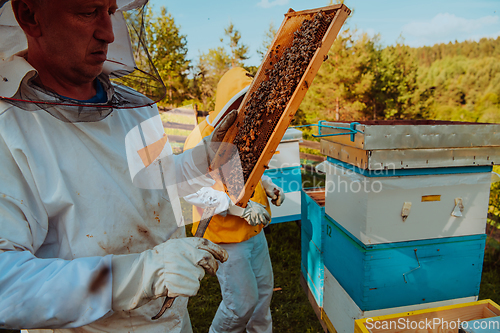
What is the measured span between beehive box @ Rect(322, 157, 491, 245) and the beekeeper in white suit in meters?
1.19


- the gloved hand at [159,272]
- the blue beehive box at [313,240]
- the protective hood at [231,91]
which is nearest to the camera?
the gloved hand at [159,272]

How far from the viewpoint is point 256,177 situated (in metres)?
1.74

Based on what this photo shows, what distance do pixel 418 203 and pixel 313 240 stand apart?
51.4 inches

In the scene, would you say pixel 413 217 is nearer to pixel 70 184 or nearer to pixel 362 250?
pixel 362 250

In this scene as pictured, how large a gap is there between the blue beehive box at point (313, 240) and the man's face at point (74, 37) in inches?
89.4

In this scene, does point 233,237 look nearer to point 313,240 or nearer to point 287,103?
point 313,240

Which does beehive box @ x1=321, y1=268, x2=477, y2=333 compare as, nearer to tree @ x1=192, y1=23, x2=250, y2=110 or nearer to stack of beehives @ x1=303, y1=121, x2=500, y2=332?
stack of beehives @ x1=303, y1=121, x2=500, y2=332

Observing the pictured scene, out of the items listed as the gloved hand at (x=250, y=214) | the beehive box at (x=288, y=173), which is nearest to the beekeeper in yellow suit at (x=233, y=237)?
the gloved hand at (x=250, y=214)

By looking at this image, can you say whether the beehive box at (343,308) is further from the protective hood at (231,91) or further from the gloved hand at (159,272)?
the protective hood at (231,91)

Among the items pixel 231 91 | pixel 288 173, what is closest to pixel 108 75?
pixel 231 91

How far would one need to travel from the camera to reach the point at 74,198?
3.62ft

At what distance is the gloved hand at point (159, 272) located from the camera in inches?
38.6

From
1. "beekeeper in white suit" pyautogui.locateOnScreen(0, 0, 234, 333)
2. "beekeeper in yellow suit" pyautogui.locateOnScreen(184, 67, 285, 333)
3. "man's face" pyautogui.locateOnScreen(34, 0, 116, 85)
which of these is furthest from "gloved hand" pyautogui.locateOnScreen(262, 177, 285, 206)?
"man's face" pyautogui.locateOnScreen(34, 0, 116, 85)

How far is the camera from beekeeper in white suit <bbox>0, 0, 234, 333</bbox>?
88 centimetres
